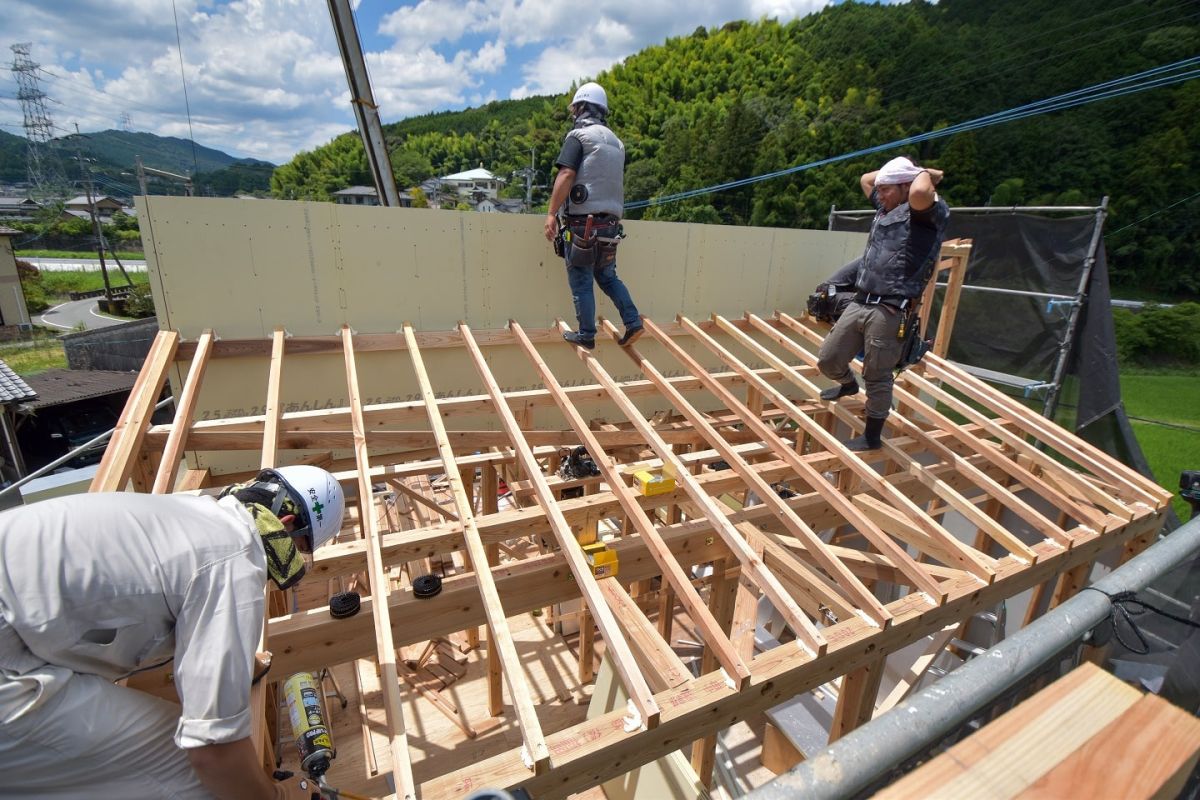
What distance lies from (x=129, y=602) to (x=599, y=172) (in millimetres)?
3636

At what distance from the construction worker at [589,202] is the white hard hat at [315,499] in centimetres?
263

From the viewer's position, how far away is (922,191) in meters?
3.36

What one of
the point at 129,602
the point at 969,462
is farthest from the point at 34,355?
the point at 969,462

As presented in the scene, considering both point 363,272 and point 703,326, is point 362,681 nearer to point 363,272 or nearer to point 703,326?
point 363,272

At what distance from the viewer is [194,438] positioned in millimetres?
3477

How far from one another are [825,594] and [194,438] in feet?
13.0

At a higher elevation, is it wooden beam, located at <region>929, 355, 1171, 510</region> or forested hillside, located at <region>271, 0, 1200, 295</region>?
forested hillside, located at <region>271, 0, 1200, 295</region>

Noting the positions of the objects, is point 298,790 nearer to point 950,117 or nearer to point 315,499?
point 315,499

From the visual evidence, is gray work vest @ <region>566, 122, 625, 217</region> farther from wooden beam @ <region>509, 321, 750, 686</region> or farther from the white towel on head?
the white towel on head

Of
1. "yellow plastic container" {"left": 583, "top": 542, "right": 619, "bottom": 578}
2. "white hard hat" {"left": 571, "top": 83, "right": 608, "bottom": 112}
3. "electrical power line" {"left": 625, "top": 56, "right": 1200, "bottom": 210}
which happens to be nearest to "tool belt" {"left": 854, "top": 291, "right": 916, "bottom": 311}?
"white hard hat" {"left": 571, "top": 83, "right": 608, "bottom": 112}

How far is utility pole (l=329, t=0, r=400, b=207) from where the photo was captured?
6.33m

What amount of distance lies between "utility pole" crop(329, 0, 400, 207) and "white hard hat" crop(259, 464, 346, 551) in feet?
18.8

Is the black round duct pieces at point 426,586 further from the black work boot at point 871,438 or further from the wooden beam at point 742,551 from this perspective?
the black work boot at point 871,438

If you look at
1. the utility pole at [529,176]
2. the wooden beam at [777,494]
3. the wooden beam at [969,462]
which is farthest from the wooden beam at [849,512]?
the utility pole at [529,176]
